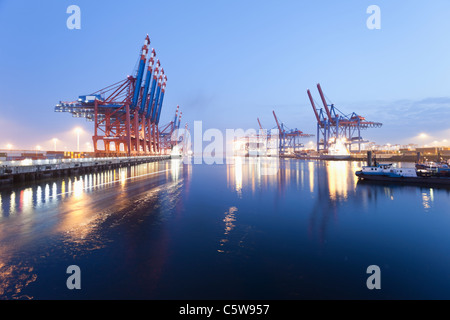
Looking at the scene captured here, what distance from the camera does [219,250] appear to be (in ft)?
23.7

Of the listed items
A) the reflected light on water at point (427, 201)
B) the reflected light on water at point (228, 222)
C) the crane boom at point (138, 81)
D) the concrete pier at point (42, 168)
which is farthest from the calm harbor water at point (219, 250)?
the crane boom at point (138, 81)

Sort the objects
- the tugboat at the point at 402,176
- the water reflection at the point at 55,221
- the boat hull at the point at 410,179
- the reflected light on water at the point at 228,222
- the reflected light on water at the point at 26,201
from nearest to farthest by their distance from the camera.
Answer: the water reflection at the point at 55,221
the reflected light on water at the point at 228,222
the reflected light on water at the point at 26,201
the boat hull at the point at 410,179
the tugboat at the point at 402,176

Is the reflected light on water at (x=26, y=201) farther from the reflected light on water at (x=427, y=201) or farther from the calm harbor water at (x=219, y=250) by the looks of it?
the reflected light on water at (x=427, y=201)

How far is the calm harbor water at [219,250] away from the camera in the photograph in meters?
5.18

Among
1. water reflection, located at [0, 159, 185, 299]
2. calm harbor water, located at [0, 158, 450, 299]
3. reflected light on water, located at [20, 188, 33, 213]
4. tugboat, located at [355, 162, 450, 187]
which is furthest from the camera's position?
tugboat, located at [355, 162, 450, 187]

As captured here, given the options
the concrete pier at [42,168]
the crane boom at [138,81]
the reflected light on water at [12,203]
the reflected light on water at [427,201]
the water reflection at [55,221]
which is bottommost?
the reflected light on water at [427,201]

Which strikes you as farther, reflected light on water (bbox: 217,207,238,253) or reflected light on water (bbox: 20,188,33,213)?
reflected light on water (bbox: 20,188,33,213)

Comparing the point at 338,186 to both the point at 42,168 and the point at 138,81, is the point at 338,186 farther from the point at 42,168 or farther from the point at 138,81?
the point at 138,81

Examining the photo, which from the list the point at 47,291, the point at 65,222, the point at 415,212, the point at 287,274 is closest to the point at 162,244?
the point at 47,291

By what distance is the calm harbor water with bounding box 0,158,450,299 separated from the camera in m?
5.18

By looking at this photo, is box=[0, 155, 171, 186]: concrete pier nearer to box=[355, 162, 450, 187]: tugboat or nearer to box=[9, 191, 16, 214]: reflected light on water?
box=[9, 191, 16, 214]: reflected light on water

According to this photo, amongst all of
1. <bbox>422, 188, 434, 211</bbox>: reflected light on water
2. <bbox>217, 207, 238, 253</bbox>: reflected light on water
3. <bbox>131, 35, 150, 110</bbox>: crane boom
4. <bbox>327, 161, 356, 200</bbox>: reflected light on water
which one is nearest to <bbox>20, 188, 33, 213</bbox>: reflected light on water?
<bbox>217, 207, 238, 253</bbox>: reflected light on water
